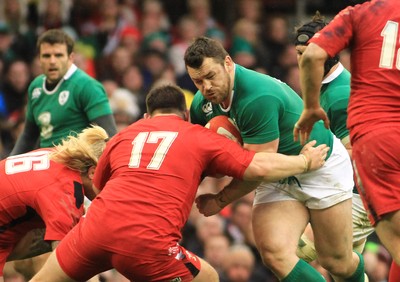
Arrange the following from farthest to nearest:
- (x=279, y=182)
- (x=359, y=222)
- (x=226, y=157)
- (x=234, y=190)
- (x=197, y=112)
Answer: (x=359, y=222) < (x=197, y=112) < (x=279, y=182) < (x=234, y=190) < (x=226, y=157)

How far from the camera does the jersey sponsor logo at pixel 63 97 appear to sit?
9.74m

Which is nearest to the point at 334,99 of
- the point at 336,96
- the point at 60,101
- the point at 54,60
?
the point at 336,96

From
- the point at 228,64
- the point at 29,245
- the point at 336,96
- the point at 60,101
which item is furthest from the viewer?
the point at 60,101

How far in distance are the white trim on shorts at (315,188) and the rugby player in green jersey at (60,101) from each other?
219cm

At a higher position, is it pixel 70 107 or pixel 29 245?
pixel 70 107

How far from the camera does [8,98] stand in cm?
1359

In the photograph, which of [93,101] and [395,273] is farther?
[93,101]

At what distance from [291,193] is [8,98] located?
650 centimetres

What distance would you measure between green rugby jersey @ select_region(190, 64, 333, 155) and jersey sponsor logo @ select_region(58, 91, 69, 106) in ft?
7.42

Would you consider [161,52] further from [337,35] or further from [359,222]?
[337,35]

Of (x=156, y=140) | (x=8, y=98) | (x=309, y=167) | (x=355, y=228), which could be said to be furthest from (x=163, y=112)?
(x=8, y=98)

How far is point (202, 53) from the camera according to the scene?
24.5 feet

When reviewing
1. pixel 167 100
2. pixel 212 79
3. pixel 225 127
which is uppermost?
pixel 212 79

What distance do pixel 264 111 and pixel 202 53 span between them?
59 cm
